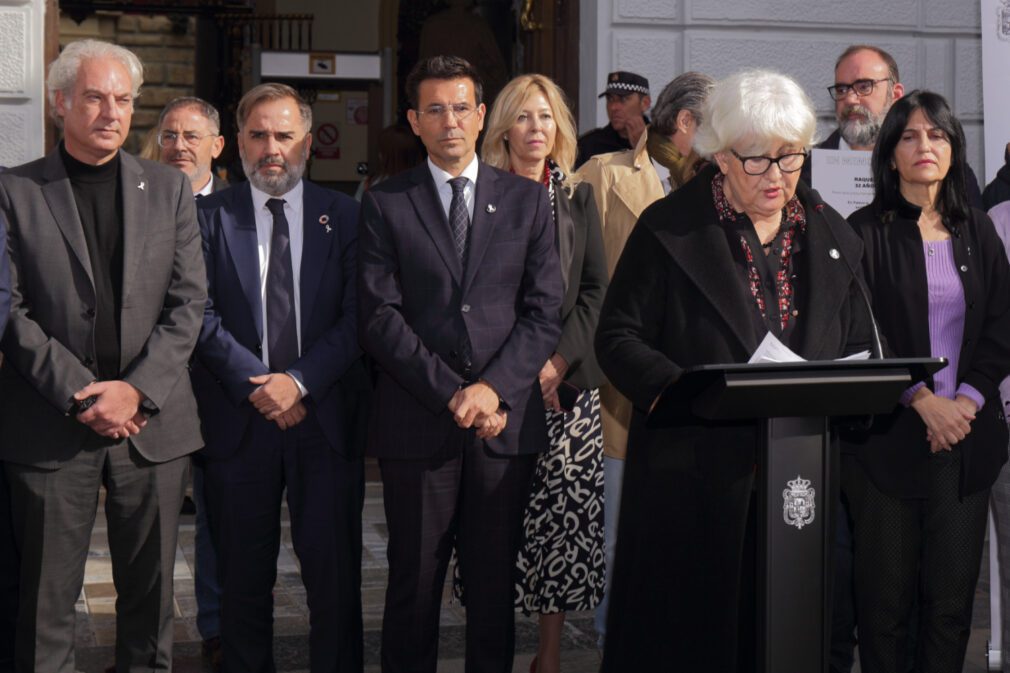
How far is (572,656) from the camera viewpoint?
5.07 metres

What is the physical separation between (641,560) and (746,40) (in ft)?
14.9

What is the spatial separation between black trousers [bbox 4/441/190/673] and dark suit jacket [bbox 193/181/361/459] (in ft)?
0.84

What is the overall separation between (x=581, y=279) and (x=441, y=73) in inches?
32.7

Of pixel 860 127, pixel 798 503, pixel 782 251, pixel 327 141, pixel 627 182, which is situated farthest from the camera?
pixel 327 141

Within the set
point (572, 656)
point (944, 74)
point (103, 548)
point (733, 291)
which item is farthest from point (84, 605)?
point (944, 74)

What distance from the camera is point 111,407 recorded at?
4012 mm

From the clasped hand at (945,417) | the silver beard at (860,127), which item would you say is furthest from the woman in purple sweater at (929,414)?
the silver beard at (860,127)

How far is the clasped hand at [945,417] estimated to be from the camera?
4.14 meters

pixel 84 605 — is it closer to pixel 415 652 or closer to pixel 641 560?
pixel 415 652

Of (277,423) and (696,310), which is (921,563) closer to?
(696,310)

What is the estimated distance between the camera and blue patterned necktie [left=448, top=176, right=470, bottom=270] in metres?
4.24

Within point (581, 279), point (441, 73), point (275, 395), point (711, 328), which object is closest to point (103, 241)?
point (275, 395)

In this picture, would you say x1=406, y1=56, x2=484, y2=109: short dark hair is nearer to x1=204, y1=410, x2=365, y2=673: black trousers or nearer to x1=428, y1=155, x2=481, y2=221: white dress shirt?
x1=428, y1=155, x2=481, y2=221: white dress shirt

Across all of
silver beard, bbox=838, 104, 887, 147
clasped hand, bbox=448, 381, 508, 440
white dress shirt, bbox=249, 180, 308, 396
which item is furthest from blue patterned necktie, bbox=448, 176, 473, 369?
silver beard, bbox=838, 104, 887, 147
